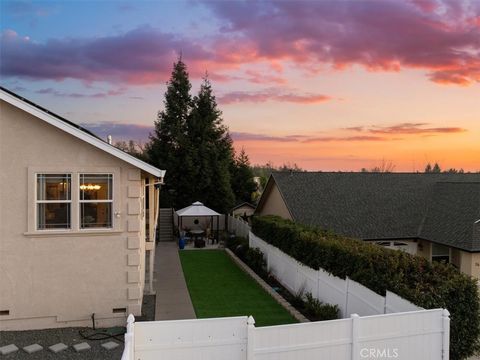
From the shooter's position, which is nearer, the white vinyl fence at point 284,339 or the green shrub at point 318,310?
the white vinyl fence at point 284,339

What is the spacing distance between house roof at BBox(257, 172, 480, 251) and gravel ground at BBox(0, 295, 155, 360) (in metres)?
14.1

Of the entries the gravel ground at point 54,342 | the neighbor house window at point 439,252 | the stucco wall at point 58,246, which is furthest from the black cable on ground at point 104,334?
the neighbor house window at point 439,252

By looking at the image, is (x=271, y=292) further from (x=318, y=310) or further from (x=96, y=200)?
(x=96, y=200)

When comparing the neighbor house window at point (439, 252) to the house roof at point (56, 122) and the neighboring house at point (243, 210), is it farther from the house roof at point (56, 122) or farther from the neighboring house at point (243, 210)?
the neighboring house at point (243, 210)

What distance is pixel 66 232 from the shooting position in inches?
446

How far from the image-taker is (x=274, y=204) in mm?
27203

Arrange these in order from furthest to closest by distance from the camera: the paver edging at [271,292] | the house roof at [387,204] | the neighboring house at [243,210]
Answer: the neighboring house at [243,210] → the house roof at [387,204] → the paver edging at [271,292]

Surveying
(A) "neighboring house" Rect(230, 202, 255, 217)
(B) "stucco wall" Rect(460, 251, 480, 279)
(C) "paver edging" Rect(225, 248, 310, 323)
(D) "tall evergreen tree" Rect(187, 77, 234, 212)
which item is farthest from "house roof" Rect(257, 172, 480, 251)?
(A) "neighboring house" Rect(230, 202, 255, 217)

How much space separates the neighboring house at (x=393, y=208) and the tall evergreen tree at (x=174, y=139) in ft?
32.3

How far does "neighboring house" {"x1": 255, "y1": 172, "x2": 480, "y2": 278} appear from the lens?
20.2 m

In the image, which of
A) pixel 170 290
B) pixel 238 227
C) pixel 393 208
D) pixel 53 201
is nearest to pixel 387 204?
pixel 393 208

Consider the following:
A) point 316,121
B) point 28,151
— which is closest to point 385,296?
point 28,151

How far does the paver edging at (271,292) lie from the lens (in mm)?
12707

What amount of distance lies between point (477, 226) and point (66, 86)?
20.9 meters
